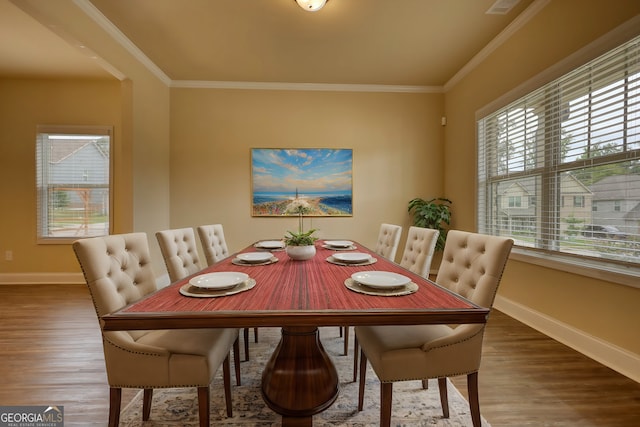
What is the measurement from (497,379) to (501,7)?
303 centimetres

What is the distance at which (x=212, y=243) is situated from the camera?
2297 mm

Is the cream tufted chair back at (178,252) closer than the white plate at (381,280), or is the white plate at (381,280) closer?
the white plate at (381,280)

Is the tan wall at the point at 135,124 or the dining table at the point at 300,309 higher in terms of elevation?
the tan wall at the point at 135,124

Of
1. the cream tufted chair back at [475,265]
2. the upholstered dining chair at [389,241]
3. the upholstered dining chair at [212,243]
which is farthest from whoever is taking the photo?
the upholstered dining chair at [389,241]

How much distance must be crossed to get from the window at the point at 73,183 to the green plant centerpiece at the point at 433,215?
175 inches

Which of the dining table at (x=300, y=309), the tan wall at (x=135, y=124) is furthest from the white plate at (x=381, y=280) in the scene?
the tan wall at (x=135, y=124)

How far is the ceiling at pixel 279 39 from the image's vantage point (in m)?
2.48

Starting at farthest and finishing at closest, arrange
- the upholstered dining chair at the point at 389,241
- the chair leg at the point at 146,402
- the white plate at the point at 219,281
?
the upholstered dining chair at the point at 389,241 < the chair leg at the point at 146,402 < the white plate at the point at 219,281

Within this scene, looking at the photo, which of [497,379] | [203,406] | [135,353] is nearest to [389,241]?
[497,379]

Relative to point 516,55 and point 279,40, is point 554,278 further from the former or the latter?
point 279,40

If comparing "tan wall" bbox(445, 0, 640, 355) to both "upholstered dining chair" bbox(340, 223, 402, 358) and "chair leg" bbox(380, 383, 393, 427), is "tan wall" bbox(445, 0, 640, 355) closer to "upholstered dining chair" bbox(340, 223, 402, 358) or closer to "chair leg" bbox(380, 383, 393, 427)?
"upholstered dining chair" bbox(340, 223, 402, 358)

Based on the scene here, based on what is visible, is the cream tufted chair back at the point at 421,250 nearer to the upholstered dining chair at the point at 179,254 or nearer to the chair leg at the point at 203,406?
the upholstered dining chair at the point at 179,254

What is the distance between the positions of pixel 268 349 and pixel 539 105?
3.14 m

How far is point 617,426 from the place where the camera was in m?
1.34
